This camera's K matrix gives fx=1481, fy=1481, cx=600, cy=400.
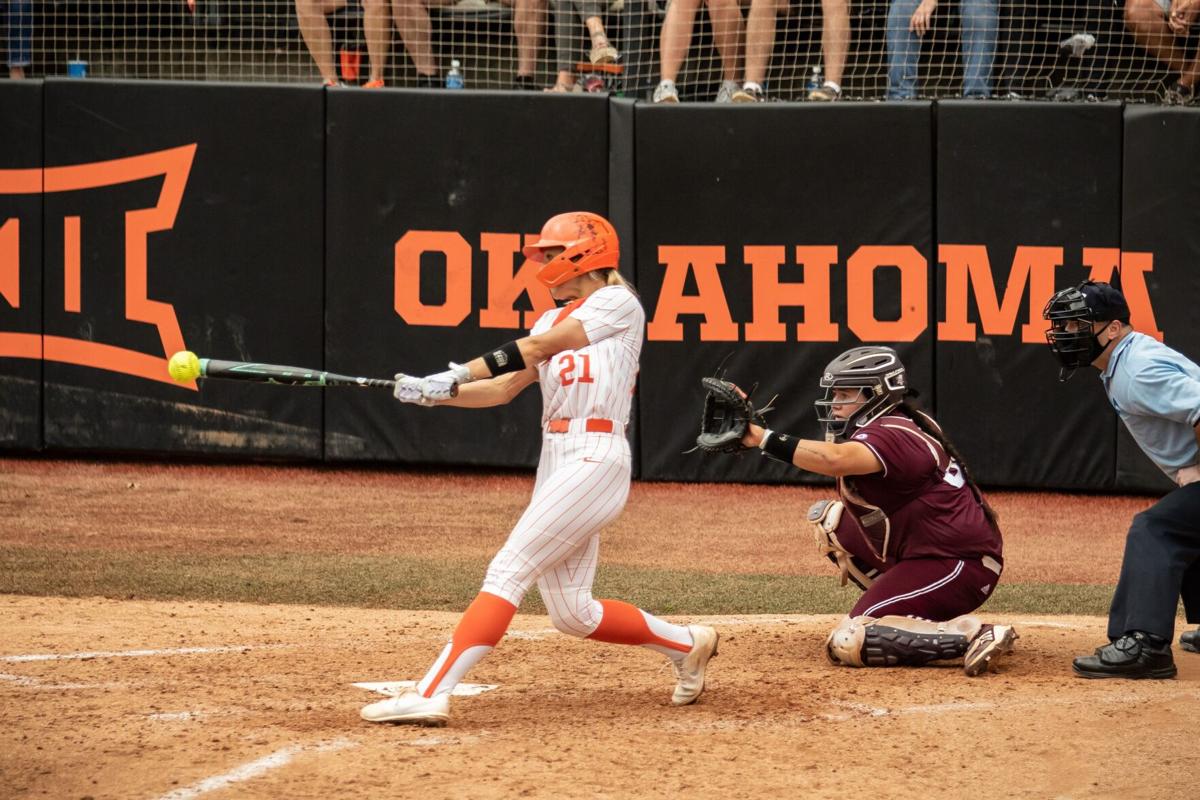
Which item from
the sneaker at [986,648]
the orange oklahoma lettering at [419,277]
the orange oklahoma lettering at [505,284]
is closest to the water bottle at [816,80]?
the orange oklahoma lettering at [505,284]

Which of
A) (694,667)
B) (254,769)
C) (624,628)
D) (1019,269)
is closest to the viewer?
(254,769)

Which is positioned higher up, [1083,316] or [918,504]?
[1083,316]

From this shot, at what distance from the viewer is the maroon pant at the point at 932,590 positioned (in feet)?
18.6

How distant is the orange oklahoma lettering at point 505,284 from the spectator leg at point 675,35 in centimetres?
170

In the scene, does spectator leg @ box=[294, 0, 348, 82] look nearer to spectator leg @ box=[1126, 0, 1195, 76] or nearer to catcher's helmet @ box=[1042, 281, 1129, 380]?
spectator leg @ box=[1126, 0, 1195, 76]

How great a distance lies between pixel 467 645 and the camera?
459 centimetres

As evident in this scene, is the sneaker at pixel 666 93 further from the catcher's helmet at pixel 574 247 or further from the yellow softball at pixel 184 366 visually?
the yellow softball at pixel 184 366

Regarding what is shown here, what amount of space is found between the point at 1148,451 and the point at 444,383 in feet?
9.14

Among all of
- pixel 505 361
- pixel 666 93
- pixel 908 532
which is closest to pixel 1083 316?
pixel 908 532

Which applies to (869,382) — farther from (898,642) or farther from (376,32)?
(376,32)

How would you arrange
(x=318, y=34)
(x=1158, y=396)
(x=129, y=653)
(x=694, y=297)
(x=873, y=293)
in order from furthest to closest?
(x=318, y=34), (x=694, y=297), (x=873, y=293), (x=129, y=653), (x=1158, y=396)

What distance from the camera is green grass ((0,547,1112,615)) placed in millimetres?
7238

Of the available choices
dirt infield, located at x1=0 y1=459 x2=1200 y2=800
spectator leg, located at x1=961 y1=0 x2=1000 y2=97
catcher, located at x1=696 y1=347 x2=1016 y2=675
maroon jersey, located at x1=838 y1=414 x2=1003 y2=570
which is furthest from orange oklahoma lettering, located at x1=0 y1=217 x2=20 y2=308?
maroon jersey, located at x1=838 y1=414 x2=1003 y2=570

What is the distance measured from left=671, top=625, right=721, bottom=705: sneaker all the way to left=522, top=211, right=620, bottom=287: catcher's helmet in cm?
129
